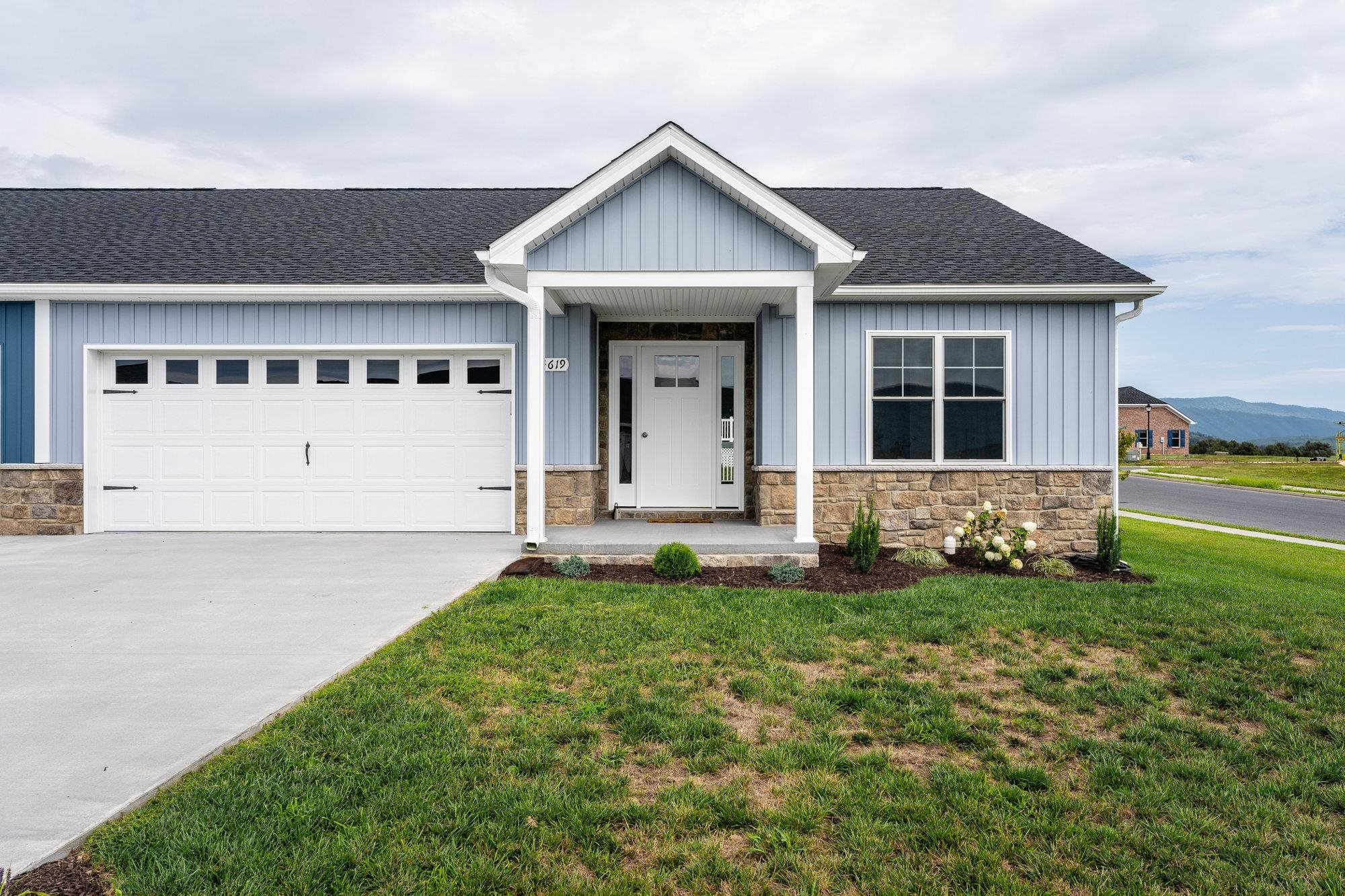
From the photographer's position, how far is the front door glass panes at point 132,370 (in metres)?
9.15

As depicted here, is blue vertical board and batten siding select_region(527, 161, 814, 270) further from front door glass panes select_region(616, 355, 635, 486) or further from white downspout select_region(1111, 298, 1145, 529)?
white downspout select_region(1111, 298, 1145, 529)

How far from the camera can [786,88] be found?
1452cm

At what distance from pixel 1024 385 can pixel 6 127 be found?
19.0m

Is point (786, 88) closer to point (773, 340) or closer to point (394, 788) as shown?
point (773, 340)

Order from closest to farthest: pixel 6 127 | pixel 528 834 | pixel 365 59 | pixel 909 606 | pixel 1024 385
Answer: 1. pixel 528 834
2. pixel 909 606
3. pixel 1024 385
4. pixel 365 59
5. pixel 6 127

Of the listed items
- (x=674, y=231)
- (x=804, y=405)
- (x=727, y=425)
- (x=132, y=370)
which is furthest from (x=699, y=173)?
(x=132, y=370)

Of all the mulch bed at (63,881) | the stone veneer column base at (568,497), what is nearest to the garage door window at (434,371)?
the stone veneer column base at (568,497)

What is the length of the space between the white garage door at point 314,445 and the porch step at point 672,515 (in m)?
1.67

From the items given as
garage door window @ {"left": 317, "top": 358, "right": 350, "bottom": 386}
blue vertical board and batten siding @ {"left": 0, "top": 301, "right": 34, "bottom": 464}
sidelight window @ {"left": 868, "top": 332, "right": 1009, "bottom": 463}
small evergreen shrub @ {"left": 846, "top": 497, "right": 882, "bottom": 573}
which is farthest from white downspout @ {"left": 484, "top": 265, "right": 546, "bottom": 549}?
blue vertical board and batten siding @ {"left": 0, "top": 301, "right": 34, "bottom": 464}

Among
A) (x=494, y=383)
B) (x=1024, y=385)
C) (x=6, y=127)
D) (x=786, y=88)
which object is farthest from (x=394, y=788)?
(x=6, y=127)

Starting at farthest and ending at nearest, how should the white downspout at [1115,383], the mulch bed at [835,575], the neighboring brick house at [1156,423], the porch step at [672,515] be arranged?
the neighboring brick house at [1156,423] < the porch step at [672,515] < the white downspout at [1115,383] < the mulch bed at [835,575]

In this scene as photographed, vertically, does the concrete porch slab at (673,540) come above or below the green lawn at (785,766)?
above

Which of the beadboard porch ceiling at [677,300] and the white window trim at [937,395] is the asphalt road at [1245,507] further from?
the beadboard porch ceiling at [677,300]

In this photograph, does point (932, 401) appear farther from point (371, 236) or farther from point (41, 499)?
point (41, 499)
